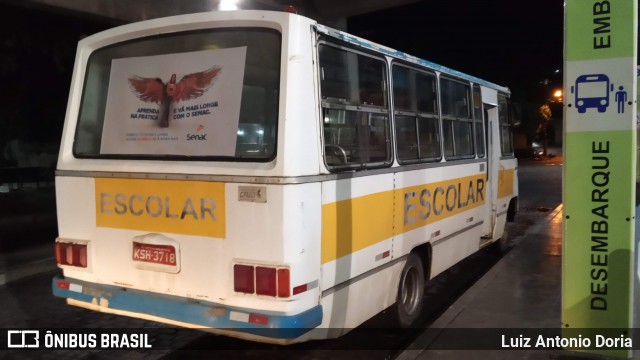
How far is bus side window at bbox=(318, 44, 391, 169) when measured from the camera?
12.9ft

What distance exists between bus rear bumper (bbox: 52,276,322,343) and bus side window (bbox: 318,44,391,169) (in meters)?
1.22

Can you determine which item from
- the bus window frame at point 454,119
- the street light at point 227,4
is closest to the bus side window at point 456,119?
the bus window frame at point 454,119

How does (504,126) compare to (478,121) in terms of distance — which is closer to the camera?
(478,121)

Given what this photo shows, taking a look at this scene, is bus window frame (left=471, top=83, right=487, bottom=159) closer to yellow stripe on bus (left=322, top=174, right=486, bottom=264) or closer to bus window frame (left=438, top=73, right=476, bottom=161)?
bus window frame (left=438, top=73, right=476, bottom=161)

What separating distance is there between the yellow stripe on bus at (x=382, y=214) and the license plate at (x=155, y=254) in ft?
3.91

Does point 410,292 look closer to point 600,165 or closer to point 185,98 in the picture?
point 600,165

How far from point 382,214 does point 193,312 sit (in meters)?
1.85

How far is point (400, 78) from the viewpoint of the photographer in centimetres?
501

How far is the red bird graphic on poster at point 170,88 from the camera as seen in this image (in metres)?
3.96

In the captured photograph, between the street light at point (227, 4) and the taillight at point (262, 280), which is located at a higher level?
the street light at point (227, 4)

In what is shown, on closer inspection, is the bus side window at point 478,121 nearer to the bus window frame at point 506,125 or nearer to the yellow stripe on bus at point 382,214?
the yellow stripe on bus at point 382,214

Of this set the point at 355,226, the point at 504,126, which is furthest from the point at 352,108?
the point at 504,126

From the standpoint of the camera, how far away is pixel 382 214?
4566mm

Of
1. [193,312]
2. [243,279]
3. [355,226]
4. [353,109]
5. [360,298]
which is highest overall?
[353,109]
